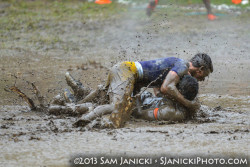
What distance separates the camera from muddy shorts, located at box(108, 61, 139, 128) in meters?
5.08

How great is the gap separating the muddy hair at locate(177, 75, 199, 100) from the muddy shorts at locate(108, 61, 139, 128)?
609mm

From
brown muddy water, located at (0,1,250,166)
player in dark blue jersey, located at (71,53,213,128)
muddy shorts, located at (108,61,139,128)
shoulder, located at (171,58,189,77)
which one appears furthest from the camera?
shoulder, located at (171,58,189,77)

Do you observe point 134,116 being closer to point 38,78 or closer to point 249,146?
point 249,146

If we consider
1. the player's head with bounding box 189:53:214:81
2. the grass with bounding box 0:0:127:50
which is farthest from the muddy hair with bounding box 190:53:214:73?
the grass with bounding box 0:0:127:50

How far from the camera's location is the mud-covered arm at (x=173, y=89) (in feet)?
17.1

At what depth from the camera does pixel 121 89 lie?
17.4 ft

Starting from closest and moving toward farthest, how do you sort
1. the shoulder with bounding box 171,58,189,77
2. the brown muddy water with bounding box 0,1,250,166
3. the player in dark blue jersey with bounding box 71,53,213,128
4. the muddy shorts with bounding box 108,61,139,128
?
1. the brown muddy water with bounding box 0,1,250,166
2. the muddy shorts with bounding box 108,61,139,128
3. the player in dark blue jersey with bounding box 71,53,213,128
4. the shoulder with bounding box 171,58,189,77

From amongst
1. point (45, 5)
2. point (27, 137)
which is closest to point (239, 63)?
point (27, 137)

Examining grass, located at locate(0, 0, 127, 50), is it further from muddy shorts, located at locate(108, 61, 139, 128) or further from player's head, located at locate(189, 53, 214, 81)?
player's head, located at locate(189, 53, 214, 81)

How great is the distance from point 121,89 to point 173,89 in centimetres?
64

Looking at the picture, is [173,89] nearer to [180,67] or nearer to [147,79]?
[180,67]

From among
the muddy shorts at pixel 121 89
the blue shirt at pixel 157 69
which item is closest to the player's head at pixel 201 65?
the blue shirt at pixel 157 69

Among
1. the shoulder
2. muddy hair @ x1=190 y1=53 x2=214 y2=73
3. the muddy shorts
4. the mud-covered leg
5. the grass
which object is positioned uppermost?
the grass

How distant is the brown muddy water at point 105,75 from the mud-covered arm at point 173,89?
0.95 ft
